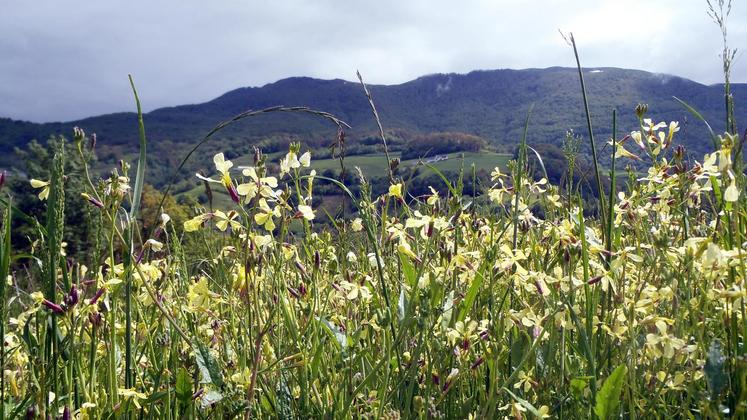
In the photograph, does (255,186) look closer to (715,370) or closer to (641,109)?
(715,370)

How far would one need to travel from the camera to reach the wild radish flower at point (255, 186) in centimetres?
138

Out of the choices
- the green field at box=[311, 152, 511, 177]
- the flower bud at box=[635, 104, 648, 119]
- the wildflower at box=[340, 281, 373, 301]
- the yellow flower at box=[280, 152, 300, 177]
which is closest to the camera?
the yellow flower at box=[280, 152, 300, 177]

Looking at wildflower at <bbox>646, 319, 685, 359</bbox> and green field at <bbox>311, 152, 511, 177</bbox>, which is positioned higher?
wildflower at <bbox>646, 319, 685, 359</bbox>

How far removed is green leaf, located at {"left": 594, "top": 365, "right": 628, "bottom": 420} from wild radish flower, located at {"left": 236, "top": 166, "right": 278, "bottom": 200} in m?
0.85

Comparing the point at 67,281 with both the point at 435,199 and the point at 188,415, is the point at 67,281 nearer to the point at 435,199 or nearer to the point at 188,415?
the point at 188,415

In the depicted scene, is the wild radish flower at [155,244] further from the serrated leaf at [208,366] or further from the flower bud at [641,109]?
the flower bud at [641,109]

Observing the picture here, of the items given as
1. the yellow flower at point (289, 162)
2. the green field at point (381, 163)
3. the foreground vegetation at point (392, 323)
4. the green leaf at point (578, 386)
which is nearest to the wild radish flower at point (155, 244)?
the foreground vegetation at point (392, 323)

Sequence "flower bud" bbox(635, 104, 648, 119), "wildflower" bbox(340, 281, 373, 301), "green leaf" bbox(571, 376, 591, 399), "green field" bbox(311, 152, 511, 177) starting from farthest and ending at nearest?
"green field" bbox(311, 152, 511, 177) < "flower bud" bbox(635, 104, 648, 119) < "wildflower" bbox(340, 281, 373, 301) < "green leaf" bbox(571, 376, 591, 399)

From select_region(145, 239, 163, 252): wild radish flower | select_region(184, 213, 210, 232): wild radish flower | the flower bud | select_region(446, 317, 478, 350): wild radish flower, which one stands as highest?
the flower bud

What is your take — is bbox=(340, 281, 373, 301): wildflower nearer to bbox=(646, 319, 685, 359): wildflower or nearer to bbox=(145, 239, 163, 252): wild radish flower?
bbox=(145, 239, 163, 252): wild radish flower

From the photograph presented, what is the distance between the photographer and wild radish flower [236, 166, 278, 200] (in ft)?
4.53

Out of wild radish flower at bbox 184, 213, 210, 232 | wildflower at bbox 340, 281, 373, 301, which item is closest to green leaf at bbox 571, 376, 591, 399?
wildflower at bbox 340, 281, 373, 301

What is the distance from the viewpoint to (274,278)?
1.65 meters

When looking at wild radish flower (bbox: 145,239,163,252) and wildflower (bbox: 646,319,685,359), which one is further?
wild radish flower (bbox: 145,239,163,252)
